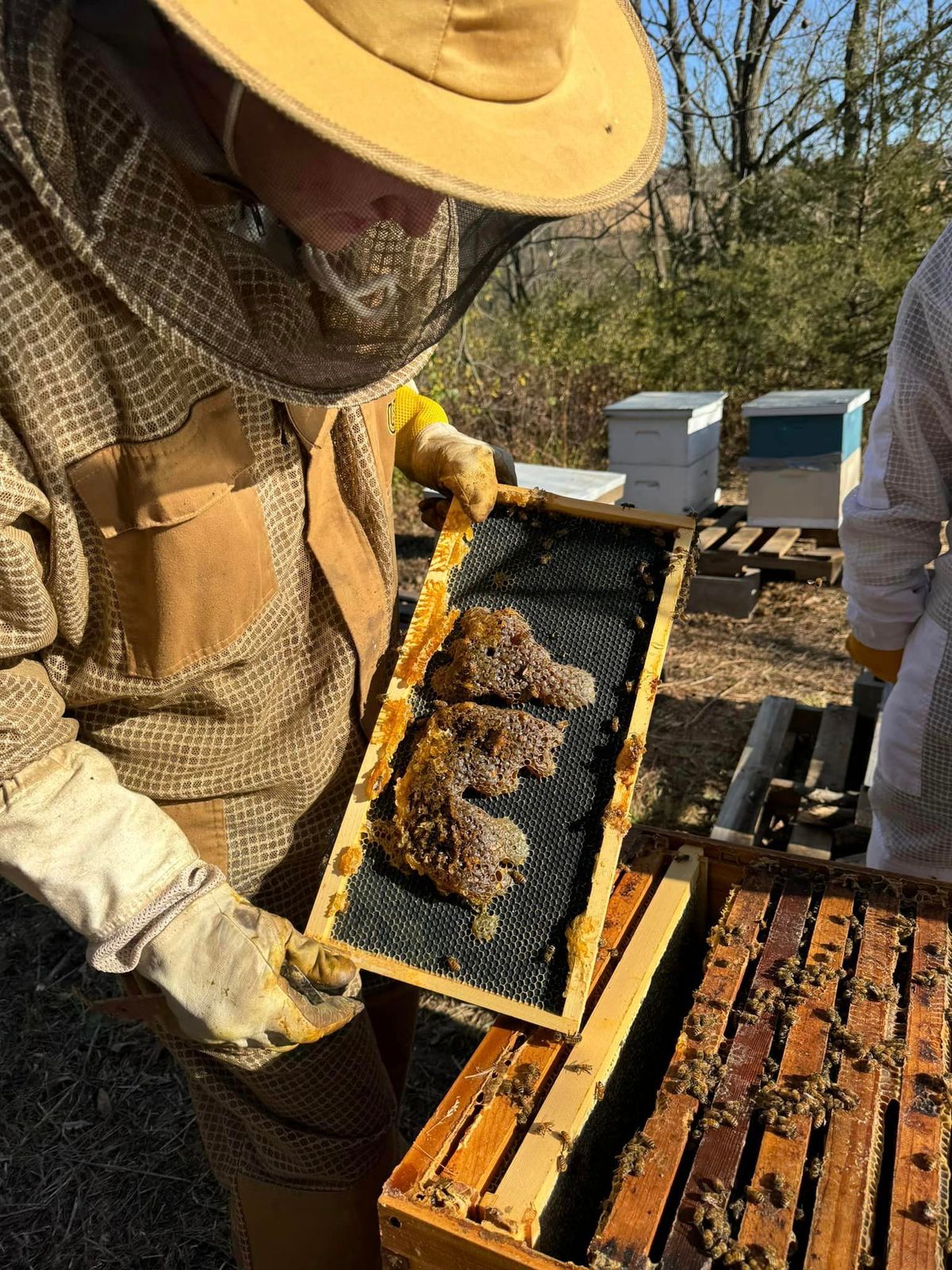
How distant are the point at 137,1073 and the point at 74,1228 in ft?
1.96

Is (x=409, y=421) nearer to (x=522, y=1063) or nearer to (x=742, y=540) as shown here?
(x=522, y=1063)

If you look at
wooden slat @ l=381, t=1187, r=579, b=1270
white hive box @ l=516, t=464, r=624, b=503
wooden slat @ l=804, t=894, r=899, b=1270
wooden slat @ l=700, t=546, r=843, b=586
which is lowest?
wooden slat @ l=381, t=1187, r=579, b=1270

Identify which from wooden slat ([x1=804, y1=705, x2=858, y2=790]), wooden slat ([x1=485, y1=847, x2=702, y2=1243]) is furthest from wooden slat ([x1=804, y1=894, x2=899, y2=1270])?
wooden slat ([x1=804, y1=705, x2=858, y2=790])

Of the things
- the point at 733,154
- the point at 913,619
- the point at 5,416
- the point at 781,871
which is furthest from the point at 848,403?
the point at 733,154

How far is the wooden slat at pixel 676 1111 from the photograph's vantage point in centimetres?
128

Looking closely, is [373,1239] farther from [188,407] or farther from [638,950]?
[188,407]

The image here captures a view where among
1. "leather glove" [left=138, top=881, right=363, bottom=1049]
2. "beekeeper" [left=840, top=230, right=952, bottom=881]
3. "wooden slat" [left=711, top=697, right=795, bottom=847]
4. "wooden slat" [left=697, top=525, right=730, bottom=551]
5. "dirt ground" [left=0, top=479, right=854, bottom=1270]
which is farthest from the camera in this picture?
"wooden slat" [left=697, top=525, right=730, bottom=551]

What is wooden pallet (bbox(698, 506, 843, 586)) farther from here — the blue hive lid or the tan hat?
the tan hat

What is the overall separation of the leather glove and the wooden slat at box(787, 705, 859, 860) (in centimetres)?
245

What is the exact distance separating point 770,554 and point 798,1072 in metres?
5.52

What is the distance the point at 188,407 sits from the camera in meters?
1.45

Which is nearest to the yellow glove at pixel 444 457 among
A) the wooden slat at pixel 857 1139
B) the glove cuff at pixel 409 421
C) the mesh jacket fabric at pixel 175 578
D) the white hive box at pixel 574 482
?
the glove cuff at pixel 409 421

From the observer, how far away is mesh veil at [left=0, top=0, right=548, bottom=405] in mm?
1117

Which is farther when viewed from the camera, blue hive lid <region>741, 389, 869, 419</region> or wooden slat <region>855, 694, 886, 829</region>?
blue hive lid <region>741, 389, 869, 419</region>
